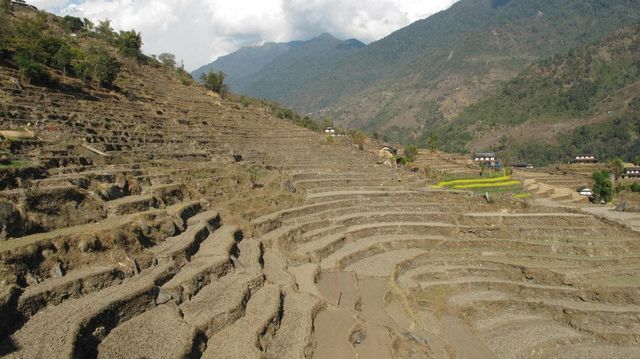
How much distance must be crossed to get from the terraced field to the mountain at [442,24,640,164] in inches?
3362

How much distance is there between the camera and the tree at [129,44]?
41.6m

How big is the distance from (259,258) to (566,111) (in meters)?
120

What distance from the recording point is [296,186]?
72.3 ft

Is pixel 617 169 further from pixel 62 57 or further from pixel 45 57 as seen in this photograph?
pixel 45 57

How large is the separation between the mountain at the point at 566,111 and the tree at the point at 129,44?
83678mm

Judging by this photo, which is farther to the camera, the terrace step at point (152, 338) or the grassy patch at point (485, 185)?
the grassy patch at point (485, 185)

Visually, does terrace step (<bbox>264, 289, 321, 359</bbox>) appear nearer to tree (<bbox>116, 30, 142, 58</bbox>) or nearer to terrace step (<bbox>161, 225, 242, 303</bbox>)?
terrace step (<bbox>161, 225, 242, 303</bbox>)

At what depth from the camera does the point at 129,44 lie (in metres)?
43.7

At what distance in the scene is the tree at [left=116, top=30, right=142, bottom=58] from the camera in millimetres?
41562

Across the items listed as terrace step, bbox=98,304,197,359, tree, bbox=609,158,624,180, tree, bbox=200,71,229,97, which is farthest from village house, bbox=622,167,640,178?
terrace step, bbox=98,304,197,359

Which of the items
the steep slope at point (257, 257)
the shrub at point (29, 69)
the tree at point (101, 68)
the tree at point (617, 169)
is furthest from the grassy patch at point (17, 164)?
the tree at point (617, 169)

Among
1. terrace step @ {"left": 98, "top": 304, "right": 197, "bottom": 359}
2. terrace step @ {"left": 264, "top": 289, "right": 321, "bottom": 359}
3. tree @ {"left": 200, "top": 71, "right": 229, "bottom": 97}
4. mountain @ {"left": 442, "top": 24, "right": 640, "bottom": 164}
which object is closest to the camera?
terrace step @ {"left": 98, "top": 304, "right": 197, "bottom": 359}

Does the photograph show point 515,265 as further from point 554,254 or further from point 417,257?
point 417,257

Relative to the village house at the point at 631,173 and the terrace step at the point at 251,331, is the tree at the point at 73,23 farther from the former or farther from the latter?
the village house at the point at 631,173
